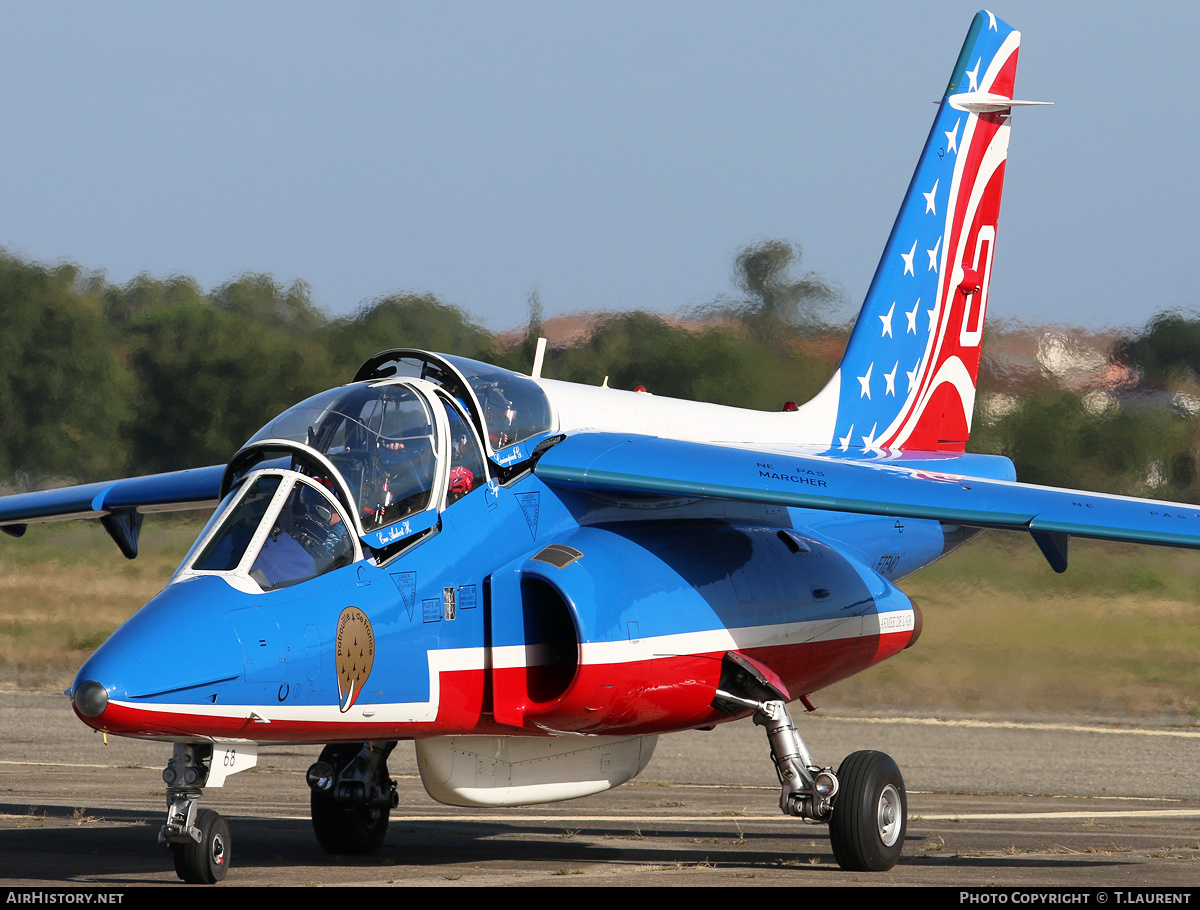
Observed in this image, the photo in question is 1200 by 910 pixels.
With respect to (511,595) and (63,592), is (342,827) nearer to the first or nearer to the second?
(511,595)

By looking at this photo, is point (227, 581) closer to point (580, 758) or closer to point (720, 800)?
point (580, 758)

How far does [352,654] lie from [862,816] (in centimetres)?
367

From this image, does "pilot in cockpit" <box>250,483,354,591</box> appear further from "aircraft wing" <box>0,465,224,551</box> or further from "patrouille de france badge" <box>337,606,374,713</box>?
"aircraft wing" <box>0,465,224,551</box>

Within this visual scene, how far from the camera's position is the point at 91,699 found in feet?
23.2

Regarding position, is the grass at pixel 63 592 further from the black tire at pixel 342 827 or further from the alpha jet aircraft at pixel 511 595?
the alpha jet aircraft at pixel 511 595

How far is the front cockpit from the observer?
7.97 metres

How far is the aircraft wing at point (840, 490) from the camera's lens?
9.33 m

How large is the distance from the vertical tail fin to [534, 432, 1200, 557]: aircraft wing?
3.87 metres

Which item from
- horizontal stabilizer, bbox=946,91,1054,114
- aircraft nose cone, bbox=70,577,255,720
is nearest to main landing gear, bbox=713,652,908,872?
aircraft nose cone, bbox=70,577,255,720

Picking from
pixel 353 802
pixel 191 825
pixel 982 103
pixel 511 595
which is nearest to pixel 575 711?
pixel 511 595

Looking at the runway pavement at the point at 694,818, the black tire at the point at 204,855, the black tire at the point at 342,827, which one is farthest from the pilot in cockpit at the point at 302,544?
the black tire at the point at 342,827

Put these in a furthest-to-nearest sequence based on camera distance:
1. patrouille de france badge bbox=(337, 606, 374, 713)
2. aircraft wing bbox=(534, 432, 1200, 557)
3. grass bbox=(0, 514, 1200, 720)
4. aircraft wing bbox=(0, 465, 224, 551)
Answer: grass bbox=(0, 514, 1200, 720), aircraft wing bbox=(0, 465, 224, 551), aircraft wing bbox=(534, 432, 1200, 557), patrouille de france badge bbox=(337, 606, 374, 713)
